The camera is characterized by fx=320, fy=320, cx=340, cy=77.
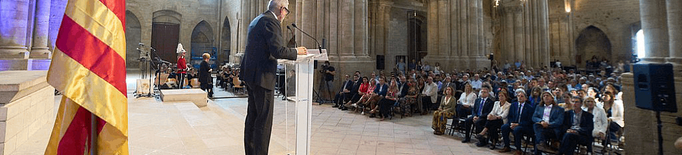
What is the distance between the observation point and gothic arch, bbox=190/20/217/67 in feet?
82.9

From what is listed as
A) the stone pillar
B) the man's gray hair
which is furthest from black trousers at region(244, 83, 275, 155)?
the stone pillar

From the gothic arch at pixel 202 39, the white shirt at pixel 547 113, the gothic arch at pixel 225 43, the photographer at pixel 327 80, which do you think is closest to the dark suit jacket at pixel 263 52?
the white shirt at pixel 547 113

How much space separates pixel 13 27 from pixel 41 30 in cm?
81

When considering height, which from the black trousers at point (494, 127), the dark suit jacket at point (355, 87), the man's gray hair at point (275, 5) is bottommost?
the black trousers at point (494, 127)

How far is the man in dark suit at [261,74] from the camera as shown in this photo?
2.31 meters

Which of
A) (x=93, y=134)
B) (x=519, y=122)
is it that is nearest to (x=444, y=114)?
(x=519, y=122)

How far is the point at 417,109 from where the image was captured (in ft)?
28.2

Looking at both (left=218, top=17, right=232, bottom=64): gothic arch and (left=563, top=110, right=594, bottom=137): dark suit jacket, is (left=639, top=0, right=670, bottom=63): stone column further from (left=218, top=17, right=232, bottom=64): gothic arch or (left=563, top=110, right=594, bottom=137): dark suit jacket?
(left=218, top=17, right=232, bottom=64): gothic arch

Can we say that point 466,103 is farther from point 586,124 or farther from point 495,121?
point 586,124

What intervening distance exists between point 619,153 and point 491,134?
1.66 meters

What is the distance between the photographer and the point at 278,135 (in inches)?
189

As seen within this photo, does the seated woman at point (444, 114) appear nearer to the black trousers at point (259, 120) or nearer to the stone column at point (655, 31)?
the stone column at point (655, 31)

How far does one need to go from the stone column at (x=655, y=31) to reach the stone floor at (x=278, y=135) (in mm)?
2474

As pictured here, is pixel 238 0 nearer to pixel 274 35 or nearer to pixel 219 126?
pixel 219 126
